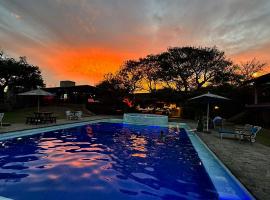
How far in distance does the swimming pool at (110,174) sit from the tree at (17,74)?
2480cm

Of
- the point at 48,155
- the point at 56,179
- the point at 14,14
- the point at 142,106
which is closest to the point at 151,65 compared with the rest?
the point at 142,106

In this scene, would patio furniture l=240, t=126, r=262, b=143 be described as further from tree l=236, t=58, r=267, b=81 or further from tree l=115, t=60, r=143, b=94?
tree l=236, t=58, r=267, b=81

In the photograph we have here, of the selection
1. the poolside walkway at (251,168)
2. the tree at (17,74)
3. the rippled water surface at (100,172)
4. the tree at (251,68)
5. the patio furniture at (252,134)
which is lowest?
the rippled water surface at (100,172)

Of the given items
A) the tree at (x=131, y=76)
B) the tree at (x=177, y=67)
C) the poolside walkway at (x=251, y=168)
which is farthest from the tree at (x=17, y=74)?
the poolside walkway at (x=251, y=168)

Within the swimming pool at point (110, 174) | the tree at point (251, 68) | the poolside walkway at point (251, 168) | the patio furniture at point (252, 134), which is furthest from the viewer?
Result: the tree at point (251, 68)

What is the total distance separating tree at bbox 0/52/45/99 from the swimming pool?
2480cm

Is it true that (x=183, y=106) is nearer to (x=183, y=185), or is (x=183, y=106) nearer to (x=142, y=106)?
(x=142, y=106)

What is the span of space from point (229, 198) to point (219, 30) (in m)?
18.9

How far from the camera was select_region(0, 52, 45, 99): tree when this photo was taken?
30797 millimetres

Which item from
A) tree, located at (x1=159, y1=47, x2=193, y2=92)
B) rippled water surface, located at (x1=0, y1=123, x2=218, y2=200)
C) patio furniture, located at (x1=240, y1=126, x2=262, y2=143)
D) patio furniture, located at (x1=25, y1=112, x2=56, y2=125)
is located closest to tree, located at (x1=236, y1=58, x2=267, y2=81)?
tree, located at (x1=159, y1=47, x2=193, y2=92)

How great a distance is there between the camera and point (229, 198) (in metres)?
4.54

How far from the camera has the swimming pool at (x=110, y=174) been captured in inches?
192

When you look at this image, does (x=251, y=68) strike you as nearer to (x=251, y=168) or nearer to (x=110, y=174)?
(x=251, y=168)

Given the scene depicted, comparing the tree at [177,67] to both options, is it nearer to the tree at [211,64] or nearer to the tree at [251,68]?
the tree at [211,64]
